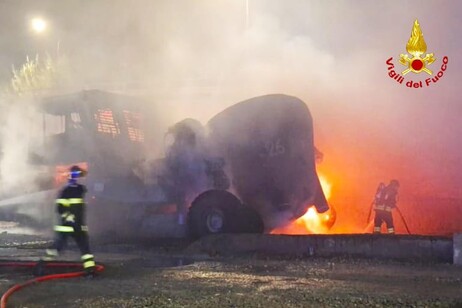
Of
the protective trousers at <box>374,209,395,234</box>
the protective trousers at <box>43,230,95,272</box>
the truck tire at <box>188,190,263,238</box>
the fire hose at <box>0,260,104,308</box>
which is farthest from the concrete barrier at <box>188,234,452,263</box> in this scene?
the protective trousers at <box>43,230,95,272</box>

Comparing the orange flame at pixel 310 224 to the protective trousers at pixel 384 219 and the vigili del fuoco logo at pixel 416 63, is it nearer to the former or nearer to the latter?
the protective trousers at pixel 384 219

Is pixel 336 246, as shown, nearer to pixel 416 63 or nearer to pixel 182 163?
pixel 182 163

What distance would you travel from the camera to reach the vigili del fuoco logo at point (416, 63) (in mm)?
11320

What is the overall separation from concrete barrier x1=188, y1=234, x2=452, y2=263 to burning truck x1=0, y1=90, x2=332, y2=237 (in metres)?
0.52

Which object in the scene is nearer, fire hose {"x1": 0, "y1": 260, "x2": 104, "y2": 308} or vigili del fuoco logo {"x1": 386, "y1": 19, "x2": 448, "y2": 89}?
fire hose {"x1": 0, "y1": 260, "x2": 104, "y2": 308}

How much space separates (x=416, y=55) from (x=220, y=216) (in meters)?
5.74

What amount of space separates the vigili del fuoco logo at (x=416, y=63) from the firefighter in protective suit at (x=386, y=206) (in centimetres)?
290

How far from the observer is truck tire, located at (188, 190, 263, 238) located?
28.4 feet

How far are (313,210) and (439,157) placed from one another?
376cm

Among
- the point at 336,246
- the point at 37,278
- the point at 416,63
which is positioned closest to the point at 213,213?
the point at 336,246

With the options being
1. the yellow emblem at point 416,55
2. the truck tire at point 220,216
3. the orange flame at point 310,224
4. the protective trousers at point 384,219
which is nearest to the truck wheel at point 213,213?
the truck tire at point 220,216

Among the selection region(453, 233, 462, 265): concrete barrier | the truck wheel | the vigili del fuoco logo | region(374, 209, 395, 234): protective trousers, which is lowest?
region(453, 233, 462, 265): concrete barrier

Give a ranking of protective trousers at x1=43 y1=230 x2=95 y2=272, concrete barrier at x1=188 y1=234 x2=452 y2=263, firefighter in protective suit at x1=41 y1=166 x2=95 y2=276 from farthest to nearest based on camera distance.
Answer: concrete barrier at x1=188 y1=234 x2=452 y2=263 → firefighter in protective suit at x1=41 y1=166 x2=95 y2=276 → protective trousers at x1=43 y1=230 x2=95 y2=272

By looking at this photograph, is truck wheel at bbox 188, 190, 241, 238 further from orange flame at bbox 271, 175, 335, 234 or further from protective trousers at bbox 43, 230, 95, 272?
protective trousers at bbox 43, 230, 95, 272
